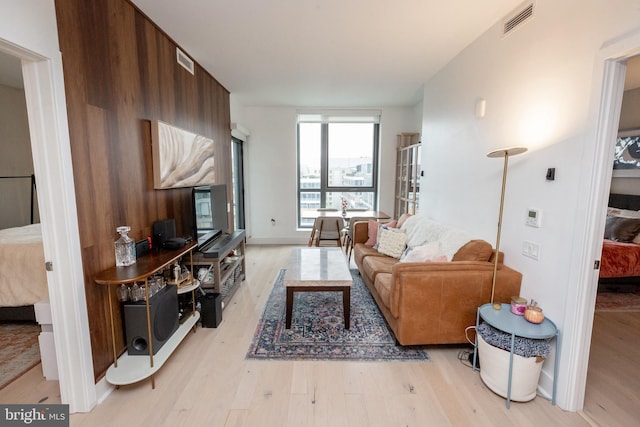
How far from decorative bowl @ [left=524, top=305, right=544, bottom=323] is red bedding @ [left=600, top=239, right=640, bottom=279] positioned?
2.34 metres

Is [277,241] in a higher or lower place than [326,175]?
lower

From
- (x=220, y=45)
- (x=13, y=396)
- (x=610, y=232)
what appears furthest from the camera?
(x=610, y=232)

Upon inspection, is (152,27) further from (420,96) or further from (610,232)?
(610,232)

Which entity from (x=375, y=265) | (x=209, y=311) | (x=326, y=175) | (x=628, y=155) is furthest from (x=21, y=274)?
(x=628, y=155)

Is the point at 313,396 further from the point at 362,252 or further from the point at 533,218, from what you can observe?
the point at 362,252

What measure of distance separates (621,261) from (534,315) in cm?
257

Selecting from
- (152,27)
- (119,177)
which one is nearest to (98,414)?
(119,177)

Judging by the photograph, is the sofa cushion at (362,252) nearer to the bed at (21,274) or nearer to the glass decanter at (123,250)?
the glass decanter at (123,250)

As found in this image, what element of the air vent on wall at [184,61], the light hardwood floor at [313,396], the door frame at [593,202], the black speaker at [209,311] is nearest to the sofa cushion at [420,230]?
the light hardwood floor at [313,396]

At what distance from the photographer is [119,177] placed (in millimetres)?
2027

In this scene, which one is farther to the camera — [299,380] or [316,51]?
[316,51]

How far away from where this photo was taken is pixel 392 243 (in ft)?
11.8

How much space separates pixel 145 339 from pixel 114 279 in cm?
55

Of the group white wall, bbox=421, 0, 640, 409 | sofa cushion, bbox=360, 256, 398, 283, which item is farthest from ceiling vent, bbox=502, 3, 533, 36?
sofa cushion, bbox=360, 256, 398, 283
